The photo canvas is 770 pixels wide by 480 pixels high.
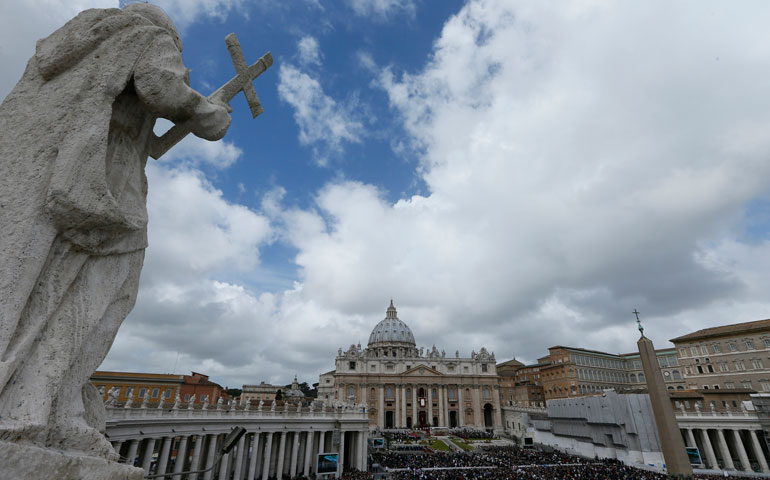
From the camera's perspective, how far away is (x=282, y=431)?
107 ft

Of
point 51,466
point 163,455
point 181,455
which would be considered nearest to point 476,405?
point 181,455

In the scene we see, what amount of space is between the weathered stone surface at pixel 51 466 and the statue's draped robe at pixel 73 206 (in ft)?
0.46

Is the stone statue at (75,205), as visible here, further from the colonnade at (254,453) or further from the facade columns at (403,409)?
the facade columns at (403,409)

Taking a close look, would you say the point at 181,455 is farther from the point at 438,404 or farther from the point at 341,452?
the point at 438,404

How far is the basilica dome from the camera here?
374 ft

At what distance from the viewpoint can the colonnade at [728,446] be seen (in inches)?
1571

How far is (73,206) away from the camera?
3.55 metres

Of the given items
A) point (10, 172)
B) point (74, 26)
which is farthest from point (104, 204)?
point (74, 26)

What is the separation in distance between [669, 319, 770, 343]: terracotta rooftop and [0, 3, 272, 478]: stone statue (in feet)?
221

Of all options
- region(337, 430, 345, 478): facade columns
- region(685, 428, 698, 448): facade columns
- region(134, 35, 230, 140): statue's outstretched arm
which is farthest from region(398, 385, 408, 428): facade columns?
region(134, 35, 230, 140): statue's outstretched arm

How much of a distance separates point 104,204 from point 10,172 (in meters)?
0.89

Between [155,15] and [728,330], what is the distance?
70.5m

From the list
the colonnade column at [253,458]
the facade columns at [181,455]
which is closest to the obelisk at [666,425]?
the colonnade column at [253,458]

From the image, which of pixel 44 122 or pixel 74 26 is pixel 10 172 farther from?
pixel 74 26
